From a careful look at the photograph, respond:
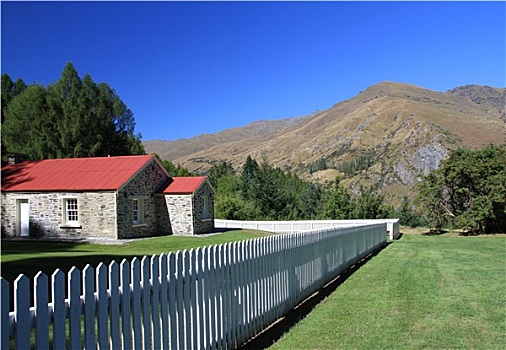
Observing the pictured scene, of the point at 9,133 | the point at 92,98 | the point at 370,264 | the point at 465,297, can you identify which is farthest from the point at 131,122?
the point at 465,297

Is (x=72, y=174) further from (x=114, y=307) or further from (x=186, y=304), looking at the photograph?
(x=114, y=307)

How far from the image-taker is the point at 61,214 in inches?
1045

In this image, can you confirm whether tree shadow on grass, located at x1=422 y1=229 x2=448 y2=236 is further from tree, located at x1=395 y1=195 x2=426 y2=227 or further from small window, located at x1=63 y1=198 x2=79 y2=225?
small window, located at x1=63 y1=198 x2=79 y2=225

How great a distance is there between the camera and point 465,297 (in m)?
8.88

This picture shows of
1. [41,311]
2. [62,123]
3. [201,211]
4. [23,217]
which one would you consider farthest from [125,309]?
[62,123]

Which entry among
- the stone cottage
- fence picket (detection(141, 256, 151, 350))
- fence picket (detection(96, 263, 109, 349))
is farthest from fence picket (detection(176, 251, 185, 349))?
the stone cottage

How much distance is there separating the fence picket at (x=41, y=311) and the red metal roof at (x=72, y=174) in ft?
74.3

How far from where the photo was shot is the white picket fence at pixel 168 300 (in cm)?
326

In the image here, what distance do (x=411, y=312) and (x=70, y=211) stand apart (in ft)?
75.2

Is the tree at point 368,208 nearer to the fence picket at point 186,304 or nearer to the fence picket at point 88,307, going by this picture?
the fence picket at point 186,304

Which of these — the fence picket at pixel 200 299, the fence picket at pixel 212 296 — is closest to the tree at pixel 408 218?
the fence picket at pixel 212 296

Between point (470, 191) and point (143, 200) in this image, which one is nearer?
point (143, 200)

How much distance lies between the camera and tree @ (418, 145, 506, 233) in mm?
27469

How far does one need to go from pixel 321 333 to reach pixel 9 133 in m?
47.3
